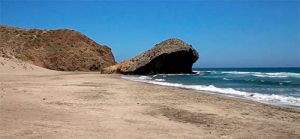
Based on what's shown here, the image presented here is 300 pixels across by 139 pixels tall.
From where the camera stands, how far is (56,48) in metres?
54.9

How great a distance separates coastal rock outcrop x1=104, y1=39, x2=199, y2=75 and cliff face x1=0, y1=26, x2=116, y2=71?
12434 mm

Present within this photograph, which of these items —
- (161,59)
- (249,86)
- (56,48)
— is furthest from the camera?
(56,48)

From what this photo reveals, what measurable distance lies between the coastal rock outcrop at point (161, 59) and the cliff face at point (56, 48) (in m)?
12.4

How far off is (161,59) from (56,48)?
2184 centimetres

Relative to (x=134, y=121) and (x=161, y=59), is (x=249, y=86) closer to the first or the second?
(x=134, y=121)

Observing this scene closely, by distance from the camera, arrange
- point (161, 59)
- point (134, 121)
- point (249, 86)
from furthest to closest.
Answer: point (161, 59)
point (249, 86)
point (134, 121)

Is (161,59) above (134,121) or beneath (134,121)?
above

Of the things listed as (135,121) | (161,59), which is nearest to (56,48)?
(161,59)

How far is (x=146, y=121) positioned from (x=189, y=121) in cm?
108

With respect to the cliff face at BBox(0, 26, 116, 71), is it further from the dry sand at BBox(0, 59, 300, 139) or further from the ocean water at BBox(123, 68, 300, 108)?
the dry sand at BBox(0, 59, 300, 139)

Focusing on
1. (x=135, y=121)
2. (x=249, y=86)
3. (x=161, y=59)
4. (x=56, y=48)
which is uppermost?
(x=56, y=48)

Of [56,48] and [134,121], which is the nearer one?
[134,121]

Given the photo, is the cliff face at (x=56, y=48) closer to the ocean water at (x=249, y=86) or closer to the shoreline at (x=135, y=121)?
the ocean water at (x=249, y=86)

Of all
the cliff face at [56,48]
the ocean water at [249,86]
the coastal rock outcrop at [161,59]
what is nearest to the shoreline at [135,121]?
the ocean water at [249,86]
